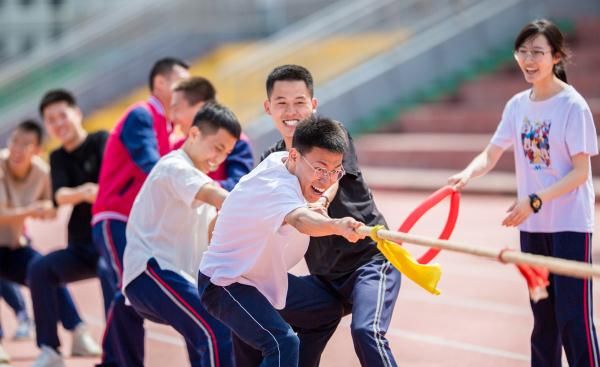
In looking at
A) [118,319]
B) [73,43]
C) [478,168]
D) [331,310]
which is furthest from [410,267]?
[73,43]

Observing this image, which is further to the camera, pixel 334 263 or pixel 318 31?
pixel 318 31

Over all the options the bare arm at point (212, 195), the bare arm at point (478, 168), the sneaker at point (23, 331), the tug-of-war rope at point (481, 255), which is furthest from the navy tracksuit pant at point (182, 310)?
the sneaker at point (23, 331)

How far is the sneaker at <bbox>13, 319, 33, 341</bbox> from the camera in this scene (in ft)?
30.5

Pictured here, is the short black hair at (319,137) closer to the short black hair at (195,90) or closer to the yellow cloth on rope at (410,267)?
the yellow cloth on rope at (410,267)

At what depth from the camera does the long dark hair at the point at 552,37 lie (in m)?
5.82

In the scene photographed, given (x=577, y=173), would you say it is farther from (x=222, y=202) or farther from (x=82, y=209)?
(x=82, y=209)

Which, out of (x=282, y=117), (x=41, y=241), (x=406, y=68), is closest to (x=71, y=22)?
(x=406, y=68)

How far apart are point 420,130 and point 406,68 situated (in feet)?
5.01

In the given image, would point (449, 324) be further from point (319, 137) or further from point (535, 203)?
point (319, 137)

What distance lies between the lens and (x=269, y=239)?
516cm

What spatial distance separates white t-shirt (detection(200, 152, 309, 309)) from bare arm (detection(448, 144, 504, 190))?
111 cm

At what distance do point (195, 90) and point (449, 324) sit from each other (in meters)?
3.22

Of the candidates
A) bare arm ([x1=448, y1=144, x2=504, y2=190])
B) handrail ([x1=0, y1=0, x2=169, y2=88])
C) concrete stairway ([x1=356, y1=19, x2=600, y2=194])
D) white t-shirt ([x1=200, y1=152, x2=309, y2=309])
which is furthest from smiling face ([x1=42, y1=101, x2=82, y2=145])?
handrail ([x1=0, y1=0, x2=169, y2=88])

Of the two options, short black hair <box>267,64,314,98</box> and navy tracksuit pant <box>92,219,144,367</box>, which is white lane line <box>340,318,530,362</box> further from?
short black hair <box>267,64,314,98</box>
